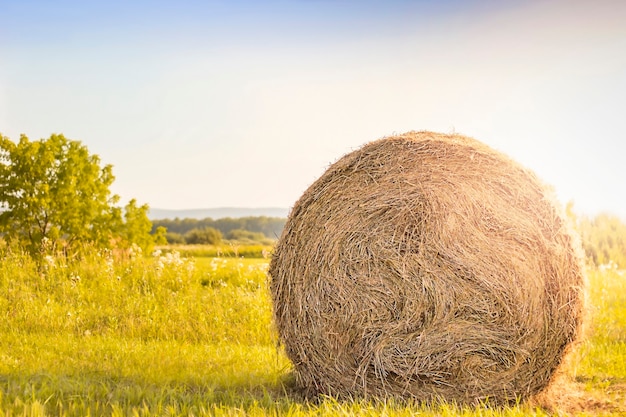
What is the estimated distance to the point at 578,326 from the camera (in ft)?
18.3

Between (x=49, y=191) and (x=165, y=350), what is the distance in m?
10.7

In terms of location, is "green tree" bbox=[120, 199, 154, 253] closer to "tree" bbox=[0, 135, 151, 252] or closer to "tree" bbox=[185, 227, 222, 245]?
"tree" bbox=[0, 135, 151, 252]

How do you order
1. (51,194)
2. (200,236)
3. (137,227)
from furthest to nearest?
(200,236)
(137,227)
(51,194)

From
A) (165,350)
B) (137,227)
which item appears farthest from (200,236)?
(165,350)

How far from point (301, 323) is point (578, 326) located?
2.46 m

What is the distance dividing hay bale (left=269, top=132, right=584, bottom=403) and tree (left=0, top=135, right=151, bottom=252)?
40.1ft

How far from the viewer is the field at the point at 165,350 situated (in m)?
5.23

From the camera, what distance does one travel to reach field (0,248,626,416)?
17.2 feet

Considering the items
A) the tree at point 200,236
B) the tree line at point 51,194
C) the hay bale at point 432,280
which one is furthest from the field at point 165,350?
the tree at point 200,236

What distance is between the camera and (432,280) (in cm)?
527

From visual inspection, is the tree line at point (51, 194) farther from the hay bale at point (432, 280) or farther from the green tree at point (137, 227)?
A: the hay bale at point (432, 280)

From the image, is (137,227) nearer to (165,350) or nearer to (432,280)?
(165,350)

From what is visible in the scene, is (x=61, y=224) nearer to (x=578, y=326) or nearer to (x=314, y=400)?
(x=314, y=400)

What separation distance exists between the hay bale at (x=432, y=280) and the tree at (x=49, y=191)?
12.2 meters
